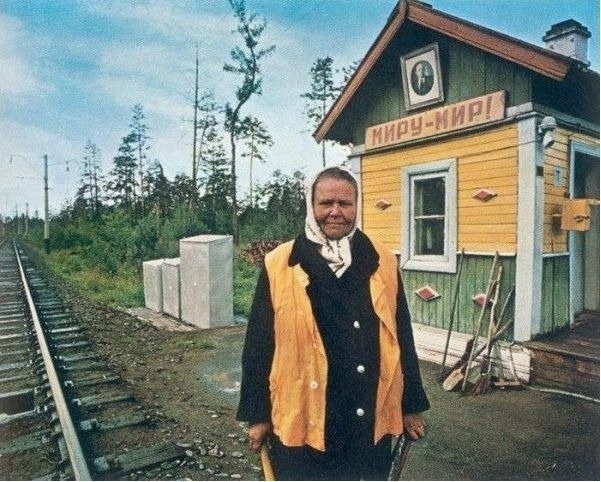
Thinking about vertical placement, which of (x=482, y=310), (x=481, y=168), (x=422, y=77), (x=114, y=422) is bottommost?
(x=114, y=422)

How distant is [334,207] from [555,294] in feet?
13.4

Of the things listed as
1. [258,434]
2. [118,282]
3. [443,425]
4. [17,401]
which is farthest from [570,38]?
[118,282]

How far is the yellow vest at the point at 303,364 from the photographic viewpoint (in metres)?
2.16

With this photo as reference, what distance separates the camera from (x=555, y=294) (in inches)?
204

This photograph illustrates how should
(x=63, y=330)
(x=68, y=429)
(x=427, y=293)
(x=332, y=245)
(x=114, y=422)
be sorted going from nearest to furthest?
(x=332, y=245), (x=68, y=429), (x=114, y=422), (x=427, y=293), (x=63, y=330)

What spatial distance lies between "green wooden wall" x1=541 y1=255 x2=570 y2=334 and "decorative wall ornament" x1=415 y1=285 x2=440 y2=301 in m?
1.28

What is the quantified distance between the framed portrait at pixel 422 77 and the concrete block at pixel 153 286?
5.66m

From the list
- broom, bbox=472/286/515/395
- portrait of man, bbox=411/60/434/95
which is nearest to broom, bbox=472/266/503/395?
broom, bbox=472/286/515/395

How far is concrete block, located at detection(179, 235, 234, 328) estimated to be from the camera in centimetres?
743

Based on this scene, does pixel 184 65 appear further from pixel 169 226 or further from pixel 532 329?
pixel 169 226

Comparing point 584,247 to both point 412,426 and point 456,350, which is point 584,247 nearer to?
point 456,350

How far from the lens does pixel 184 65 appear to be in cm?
423

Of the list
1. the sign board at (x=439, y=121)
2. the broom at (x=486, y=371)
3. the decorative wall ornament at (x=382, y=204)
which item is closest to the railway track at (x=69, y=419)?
the broom at (x=486, y=371)

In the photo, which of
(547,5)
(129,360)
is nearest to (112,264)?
(129,360)
